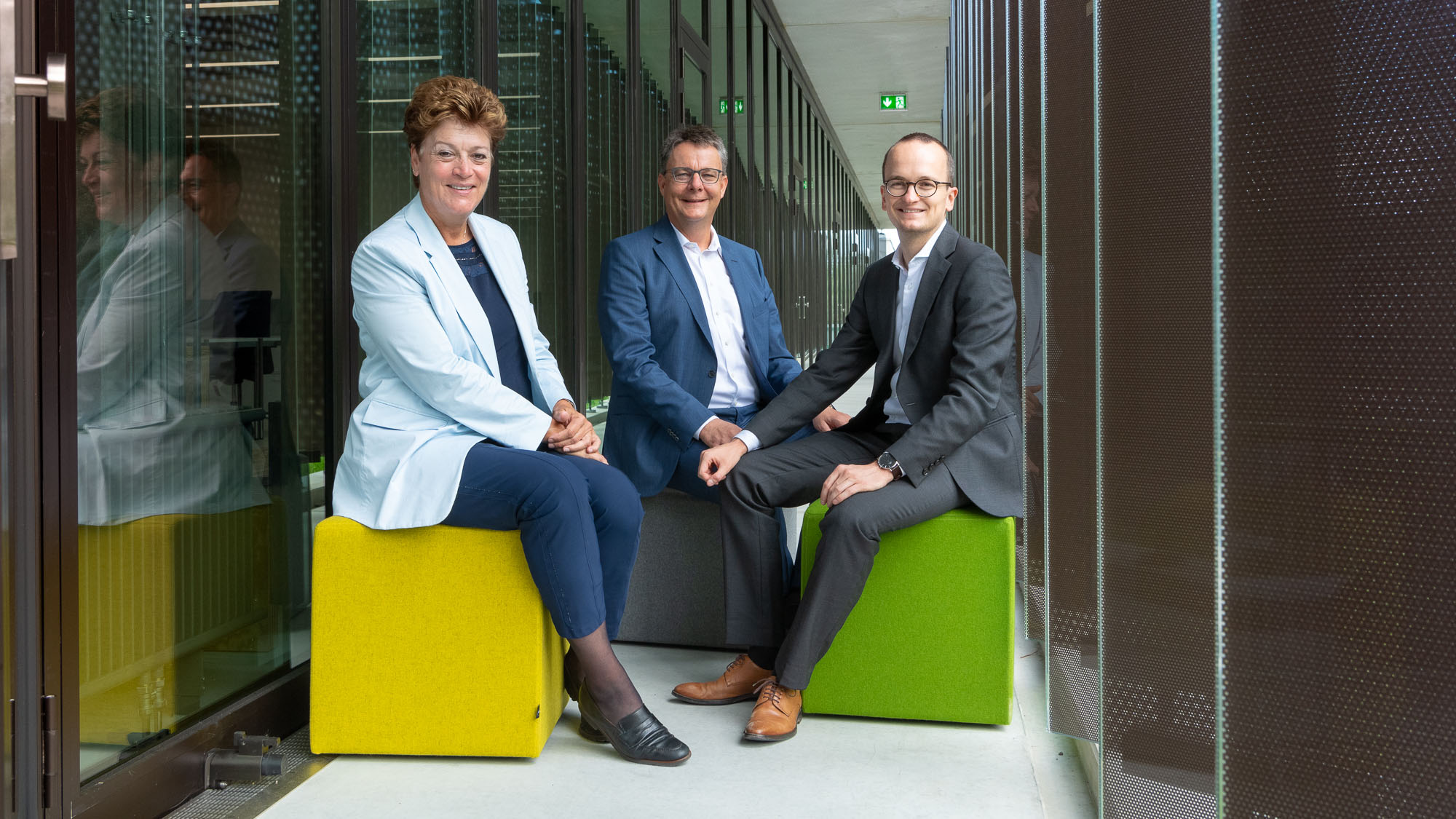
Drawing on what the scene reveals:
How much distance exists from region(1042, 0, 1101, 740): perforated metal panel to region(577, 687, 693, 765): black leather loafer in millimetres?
757

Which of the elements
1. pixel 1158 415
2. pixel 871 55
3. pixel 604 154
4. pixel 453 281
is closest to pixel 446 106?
pixel 453 281

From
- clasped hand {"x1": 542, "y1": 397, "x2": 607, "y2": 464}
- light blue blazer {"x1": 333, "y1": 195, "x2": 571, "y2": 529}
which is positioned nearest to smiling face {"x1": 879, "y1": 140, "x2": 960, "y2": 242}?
clasped hand {"x1": 542, "y1": 397, "x2": 607, "y2": 464}

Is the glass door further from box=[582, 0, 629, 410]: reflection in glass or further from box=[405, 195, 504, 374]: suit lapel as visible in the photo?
box=[582, 0, 629, 410]: reflection in glass

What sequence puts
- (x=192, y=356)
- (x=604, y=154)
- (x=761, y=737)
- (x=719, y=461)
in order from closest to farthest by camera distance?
(x=192, y=356) < (x=761, y=737) < (x=719, y=461) < (x=604, y=154)

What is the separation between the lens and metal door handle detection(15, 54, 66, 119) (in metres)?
1.25

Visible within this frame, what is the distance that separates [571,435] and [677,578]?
30.8 inches

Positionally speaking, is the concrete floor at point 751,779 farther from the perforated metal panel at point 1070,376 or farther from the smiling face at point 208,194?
the smiling face at point 208,194

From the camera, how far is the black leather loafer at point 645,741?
226 cm

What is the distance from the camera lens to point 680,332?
3.09 meters

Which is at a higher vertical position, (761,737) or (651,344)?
Answer: (651,344)

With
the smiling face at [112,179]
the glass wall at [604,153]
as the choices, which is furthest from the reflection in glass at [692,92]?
the smiling face at [112,179]

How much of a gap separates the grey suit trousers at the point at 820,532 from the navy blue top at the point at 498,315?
1.79 feet

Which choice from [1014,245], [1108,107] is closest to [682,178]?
[1014,245]

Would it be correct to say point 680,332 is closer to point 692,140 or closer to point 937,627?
point 692,140
